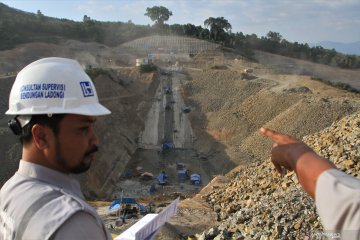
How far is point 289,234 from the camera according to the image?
5758 mm

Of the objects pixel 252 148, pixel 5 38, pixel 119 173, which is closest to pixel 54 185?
pixel 119 173

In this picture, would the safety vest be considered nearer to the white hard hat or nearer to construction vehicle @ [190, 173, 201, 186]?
the white hard hat

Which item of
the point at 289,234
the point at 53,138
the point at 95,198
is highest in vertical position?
the point at 53,138

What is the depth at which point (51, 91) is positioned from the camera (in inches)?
66.2

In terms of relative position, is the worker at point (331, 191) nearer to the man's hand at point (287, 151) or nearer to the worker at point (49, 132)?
the man's hand at point (287, 151)

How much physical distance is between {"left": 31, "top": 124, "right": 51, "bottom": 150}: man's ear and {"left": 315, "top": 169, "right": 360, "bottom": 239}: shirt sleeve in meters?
1.14

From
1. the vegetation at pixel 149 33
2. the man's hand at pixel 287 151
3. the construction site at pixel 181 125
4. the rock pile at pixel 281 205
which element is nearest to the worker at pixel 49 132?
Answer: the man's hand at pixel 287 151

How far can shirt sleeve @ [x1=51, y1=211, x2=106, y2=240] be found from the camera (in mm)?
1344

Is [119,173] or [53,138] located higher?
[53,138]

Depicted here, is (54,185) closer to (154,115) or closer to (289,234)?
(289,234)

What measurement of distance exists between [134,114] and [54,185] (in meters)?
29.0

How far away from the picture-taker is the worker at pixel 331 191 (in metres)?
1.07

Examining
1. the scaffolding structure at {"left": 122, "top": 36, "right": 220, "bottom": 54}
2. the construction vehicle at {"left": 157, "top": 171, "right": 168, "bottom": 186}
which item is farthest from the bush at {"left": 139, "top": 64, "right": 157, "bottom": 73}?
the construction vehicle at {"left": 157, "top": 171, "right": 168, "bottom": 186}

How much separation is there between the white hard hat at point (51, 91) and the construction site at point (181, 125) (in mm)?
7884
